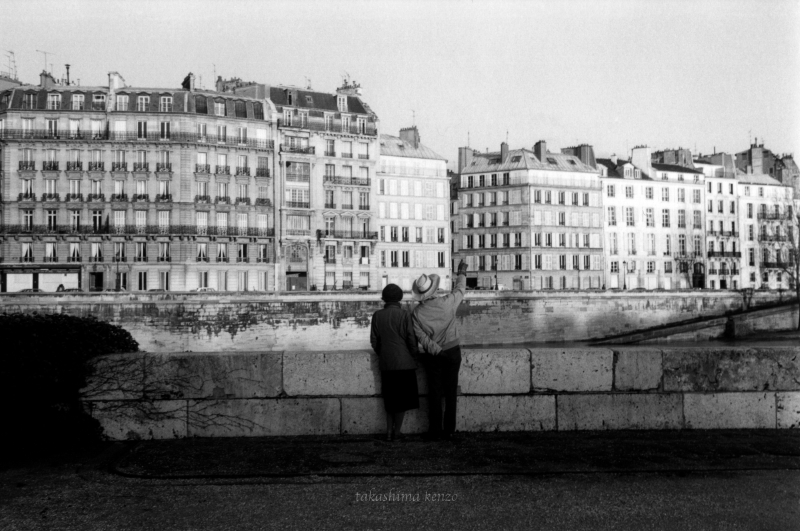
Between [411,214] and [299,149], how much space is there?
11.3m

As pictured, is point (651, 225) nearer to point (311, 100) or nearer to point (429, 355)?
point (311, 100)

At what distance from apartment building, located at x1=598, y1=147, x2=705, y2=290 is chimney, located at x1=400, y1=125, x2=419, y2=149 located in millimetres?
17192

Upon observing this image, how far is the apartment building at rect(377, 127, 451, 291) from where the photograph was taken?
63750mm

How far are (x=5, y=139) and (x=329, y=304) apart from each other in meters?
24.8

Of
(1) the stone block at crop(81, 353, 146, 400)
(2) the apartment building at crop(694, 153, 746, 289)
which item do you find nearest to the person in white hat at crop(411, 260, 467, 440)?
(1) the stone block at crop(81, 353, 146, 400)

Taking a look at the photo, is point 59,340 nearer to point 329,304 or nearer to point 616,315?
point 329,304

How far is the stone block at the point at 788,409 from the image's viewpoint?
320 inches

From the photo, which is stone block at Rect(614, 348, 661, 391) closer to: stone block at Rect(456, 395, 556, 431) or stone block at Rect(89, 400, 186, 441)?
stone block at Rect(456, 395, 556, 431)

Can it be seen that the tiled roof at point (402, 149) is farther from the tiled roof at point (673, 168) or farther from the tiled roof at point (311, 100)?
the tiled roof at point (673, 168)

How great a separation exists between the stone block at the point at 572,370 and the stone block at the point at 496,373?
0.37ft

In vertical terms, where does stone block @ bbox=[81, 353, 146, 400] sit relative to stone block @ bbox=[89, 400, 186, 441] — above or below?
above

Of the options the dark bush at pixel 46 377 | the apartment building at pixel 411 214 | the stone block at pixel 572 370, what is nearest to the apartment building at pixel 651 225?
the apartment building at pixel 411 214

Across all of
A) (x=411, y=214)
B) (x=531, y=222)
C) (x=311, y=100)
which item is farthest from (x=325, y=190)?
(x=531, y=222)

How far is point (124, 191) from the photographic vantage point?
5378 centimetres
